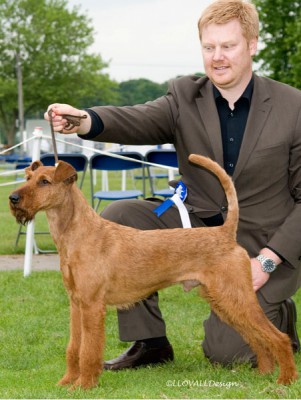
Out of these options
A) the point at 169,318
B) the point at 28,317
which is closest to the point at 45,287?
the point at 28,317

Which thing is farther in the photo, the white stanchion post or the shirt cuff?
the white stanchion post

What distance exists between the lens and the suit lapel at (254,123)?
3812mm

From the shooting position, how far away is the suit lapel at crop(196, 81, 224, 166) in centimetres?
387

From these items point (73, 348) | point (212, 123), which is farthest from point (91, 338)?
point (212, 123)

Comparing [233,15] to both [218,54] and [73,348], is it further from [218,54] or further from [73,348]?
[73,348]

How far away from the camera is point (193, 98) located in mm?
4051

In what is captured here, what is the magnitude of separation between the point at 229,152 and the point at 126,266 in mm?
1053

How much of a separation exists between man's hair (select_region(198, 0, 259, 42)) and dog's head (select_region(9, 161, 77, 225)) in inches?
48.3

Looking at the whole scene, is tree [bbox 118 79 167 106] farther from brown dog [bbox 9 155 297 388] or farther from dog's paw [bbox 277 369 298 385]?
dog's paw [bbox 277 369 298 385]

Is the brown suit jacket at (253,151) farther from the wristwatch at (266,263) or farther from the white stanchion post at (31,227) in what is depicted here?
the white stanchion post at (31,227)

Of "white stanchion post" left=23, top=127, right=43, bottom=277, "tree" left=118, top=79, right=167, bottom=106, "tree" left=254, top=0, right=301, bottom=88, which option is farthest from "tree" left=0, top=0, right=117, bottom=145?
"white stanchion post" left=23, top=127, right=43, bottom=277

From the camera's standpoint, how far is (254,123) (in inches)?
151

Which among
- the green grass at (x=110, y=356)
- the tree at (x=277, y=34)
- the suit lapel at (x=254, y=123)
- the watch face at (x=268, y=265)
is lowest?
the green grass at (x=110, y=356)

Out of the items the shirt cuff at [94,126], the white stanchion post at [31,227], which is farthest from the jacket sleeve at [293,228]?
the white stanchion post at [31,227]
